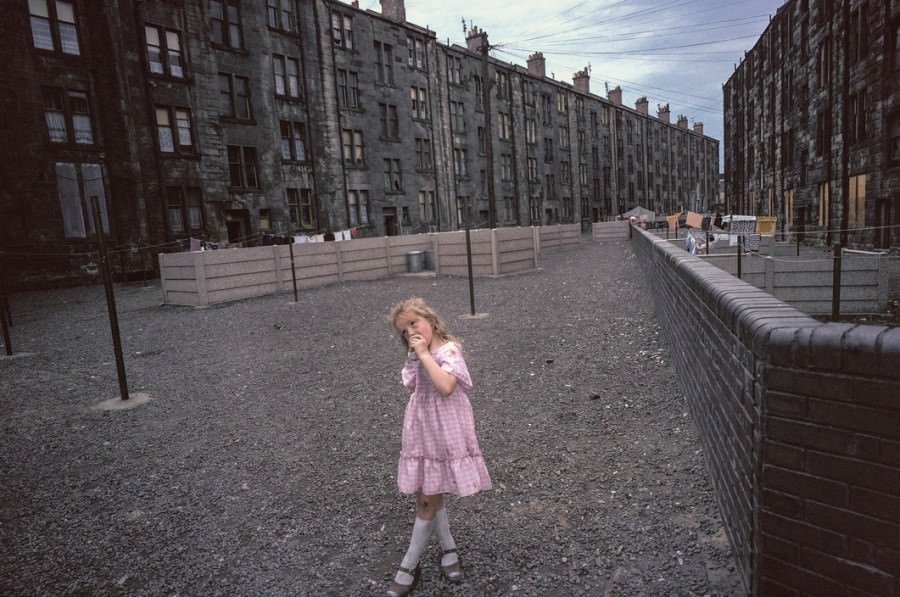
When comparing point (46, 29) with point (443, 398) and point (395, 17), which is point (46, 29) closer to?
point (395, 17)

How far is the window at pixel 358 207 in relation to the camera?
114 ft

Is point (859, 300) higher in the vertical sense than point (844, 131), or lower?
lower

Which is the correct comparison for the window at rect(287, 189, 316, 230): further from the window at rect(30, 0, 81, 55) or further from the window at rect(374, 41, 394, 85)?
the window at rect(30, 0, 81, 55)

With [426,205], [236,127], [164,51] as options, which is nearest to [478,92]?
[426,205]

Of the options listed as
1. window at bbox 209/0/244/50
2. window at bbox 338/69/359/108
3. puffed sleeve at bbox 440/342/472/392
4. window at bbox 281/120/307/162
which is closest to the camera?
puffed sleeve at bbox 440/342/472/392

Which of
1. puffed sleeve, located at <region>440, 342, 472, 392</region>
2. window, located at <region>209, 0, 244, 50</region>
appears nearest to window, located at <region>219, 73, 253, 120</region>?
window, located at <region>209, 0, 244, 50</region>

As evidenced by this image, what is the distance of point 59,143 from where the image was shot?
72.1ft

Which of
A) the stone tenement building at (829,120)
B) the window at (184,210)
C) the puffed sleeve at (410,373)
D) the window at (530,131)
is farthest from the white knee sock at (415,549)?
the window at (530,131)

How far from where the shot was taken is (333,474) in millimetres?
4773

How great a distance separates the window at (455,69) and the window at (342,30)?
10325mm

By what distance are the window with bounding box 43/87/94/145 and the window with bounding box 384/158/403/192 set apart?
18.1m

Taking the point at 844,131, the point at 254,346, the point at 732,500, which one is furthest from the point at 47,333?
the point at 844,131

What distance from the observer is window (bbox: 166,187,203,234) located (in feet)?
84.6

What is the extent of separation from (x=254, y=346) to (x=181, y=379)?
6.55ft
